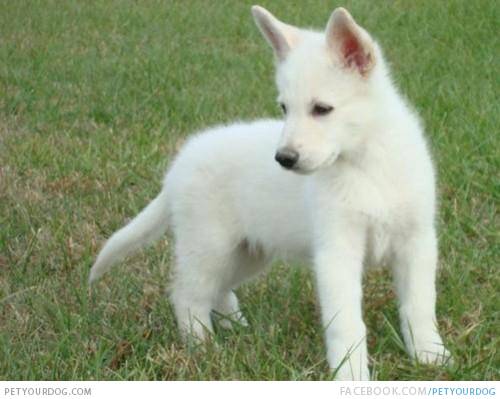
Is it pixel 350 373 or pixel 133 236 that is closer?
pixel 350 373

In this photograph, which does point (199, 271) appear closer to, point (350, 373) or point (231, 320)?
point (231, 320)

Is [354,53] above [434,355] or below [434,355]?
above

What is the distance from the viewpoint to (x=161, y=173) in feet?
21.1

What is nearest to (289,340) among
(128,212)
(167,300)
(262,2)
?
(167,300)

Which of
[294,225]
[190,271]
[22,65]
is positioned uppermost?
→ [294,225]

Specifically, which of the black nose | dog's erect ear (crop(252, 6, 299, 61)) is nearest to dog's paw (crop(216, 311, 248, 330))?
the black nose

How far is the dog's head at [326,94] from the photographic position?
146 inches

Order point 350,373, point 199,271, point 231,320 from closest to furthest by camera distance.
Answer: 1. point 350,373
2. point 231,320
3. point 199,271

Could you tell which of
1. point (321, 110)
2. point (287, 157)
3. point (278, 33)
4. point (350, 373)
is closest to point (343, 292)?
point (350, 373)

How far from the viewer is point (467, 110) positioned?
23.1 ft

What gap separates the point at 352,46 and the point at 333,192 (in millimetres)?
548

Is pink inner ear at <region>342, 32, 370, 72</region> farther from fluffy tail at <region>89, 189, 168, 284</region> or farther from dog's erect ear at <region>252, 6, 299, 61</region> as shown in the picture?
fluffy tail at <region>89, 189, 168, 284</region>

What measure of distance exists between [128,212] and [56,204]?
0.44 m
